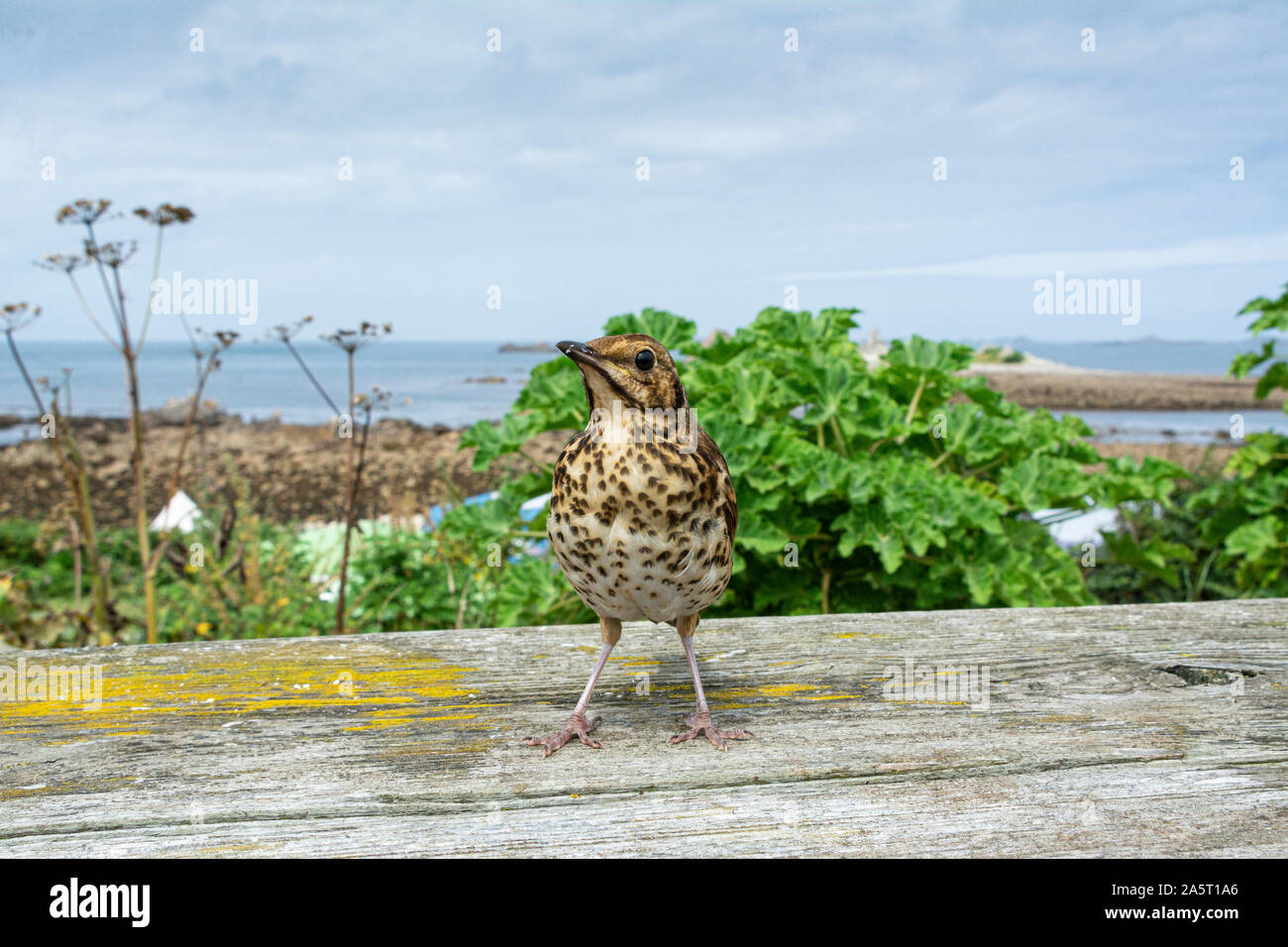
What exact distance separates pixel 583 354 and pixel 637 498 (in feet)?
0.99

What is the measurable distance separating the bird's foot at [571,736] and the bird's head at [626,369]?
0.66 meters

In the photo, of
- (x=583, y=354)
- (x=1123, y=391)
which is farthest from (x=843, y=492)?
(x=1123, y=391)

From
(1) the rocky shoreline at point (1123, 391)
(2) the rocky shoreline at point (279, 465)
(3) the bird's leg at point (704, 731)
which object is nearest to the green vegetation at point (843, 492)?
(2) the rocky shoreline at point (279, 465)

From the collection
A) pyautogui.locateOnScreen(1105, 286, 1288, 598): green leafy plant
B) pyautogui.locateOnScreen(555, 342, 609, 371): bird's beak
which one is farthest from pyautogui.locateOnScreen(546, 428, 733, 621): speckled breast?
pyautogui.locateOnScreen(1105, 286, 1288, 598): green leafy plant

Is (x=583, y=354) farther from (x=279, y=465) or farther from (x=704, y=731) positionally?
(x=279, y=465)

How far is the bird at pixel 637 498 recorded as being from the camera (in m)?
1.90

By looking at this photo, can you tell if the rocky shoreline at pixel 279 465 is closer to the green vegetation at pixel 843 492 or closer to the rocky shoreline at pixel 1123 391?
the rocky shoreline at pixel 1123 391

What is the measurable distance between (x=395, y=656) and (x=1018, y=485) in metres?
2.76

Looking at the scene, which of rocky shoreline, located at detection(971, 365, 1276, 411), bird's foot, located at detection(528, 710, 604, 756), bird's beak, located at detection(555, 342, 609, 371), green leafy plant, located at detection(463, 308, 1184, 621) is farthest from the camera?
rocky shoreline, located at detection(971, 365, 1276, 411)

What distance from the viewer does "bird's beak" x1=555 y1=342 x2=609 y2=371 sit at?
6.00ft

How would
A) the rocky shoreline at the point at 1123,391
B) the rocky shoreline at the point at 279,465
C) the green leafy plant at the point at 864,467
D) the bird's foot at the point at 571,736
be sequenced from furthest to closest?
the rocky shoreline at the point at 1123,391, the rocky shoreline at the point at 279,465, the green leafy plant at the point at 864,467, the bird's foot at the point at 571,736

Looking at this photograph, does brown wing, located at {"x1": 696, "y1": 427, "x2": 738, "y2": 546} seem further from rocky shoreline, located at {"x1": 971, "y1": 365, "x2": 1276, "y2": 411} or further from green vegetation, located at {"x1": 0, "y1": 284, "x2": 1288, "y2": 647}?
rocky shoreline, located at {"x1": 971, "y1": 365, "x2": 1276, "y2": 411}

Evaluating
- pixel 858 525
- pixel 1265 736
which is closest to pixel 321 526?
pixel 858 525
